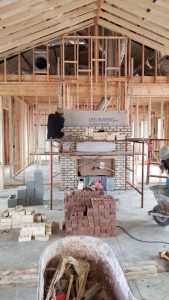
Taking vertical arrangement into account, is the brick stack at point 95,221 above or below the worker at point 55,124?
below

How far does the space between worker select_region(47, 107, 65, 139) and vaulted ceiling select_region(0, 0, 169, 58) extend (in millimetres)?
1973

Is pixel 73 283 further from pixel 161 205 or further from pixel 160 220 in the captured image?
pixel 160 220

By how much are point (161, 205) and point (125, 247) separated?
3.52 ft

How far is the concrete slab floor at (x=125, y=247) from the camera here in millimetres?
Result: 3062

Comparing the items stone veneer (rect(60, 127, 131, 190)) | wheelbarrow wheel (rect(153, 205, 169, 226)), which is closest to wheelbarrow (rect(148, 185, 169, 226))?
wheelbarrow wheel (rect(153, 205, 169, 226))

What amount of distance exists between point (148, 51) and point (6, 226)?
786 centimetres

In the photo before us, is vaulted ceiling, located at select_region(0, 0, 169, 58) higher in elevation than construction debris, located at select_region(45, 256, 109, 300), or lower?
higher

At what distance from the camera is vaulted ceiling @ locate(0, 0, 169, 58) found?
5.28 metres

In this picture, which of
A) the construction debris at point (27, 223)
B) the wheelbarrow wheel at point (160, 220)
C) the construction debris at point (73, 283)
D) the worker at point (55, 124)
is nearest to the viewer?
the construction debris at point (73, 283)

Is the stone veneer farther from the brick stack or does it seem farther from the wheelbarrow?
the brick stack

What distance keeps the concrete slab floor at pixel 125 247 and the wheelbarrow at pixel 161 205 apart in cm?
13

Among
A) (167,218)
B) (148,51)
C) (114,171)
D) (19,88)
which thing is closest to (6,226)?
(167,218)

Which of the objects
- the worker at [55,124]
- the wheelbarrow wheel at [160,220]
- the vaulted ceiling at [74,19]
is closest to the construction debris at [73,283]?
the wheelbarrow wheel at [160,220]

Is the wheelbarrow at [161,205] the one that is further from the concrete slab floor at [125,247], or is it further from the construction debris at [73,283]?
the construction debris at [73,283]
